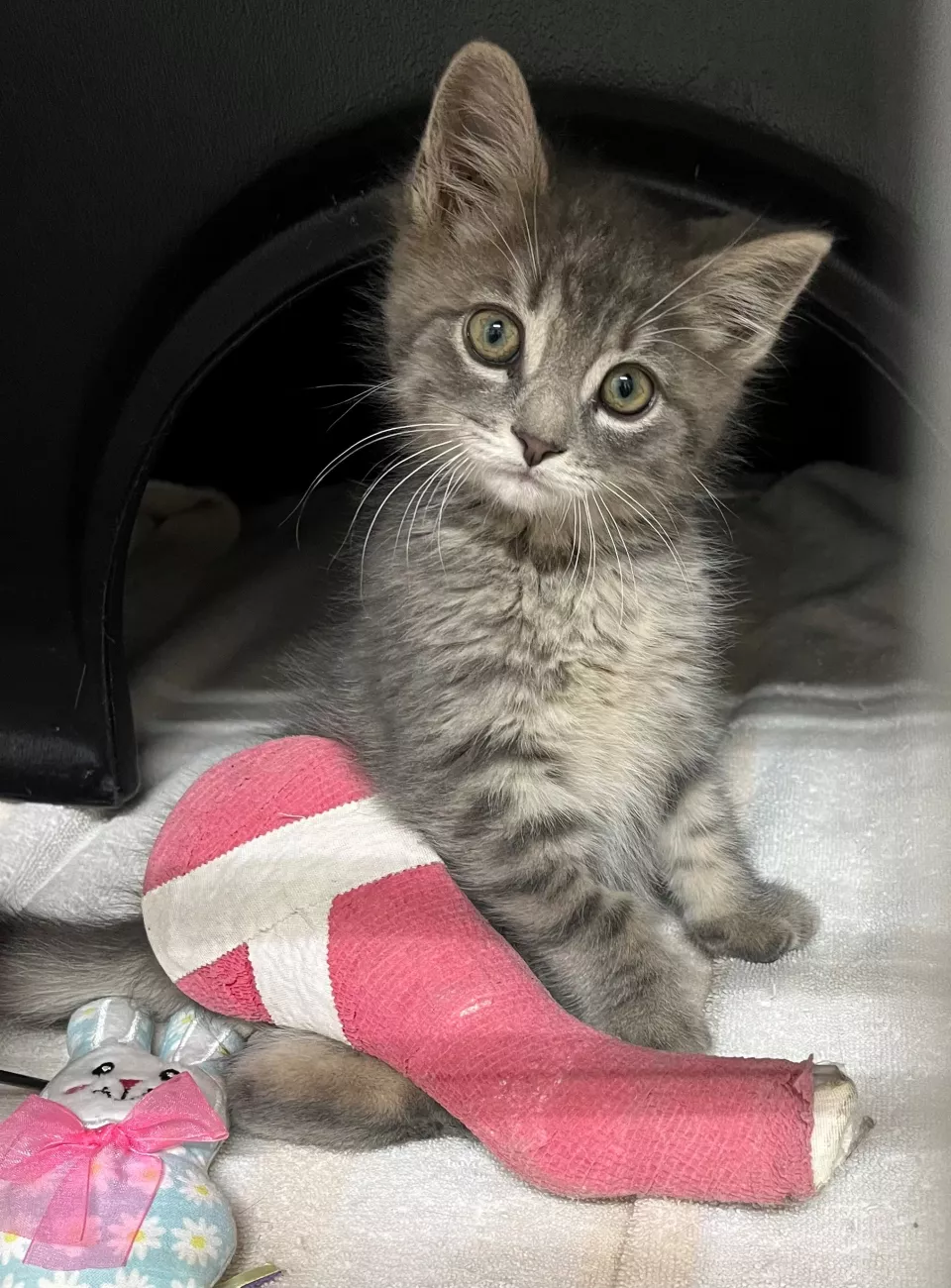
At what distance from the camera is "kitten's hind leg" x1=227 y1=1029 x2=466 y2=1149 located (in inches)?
52.1

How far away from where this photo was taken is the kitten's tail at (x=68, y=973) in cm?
151

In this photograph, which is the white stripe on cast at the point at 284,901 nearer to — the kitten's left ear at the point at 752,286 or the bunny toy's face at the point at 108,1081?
the bunny toy's face at the point at 108,1081

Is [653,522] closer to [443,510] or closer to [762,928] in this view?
[443,510]

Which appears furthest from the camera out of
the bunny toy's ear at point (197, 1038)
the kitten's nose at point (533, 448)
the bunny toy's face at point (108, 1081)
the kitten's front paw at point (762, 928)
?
the kitten's front paw at point (762, 928)

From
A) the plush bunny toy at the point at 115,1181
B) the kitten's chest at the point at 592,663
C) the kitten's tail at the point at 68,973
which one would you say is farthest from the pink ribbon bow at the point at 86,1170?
the kitten's chest at the point at 592,663

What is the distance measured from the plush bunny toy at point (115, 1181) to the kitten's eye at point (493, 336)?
0.85m

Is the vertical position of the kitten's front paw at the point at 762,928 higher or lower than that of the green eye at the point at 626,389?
lower

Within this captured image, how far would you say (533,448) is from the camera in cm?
135

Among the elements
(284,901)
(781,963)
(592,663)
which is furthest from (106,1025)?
(781,963)

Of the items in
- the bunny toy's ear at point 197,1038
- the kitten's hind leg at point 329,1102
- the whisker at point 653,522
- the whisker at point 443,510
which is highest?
the whisker at point 653,522

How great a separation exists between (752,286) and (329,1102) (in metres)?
1.03

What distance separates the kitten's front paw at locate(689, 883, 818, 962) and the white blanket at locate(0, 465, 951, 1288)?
2 centimetres

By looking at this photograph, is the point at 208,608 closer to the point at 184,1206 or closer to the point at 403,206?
the point at 403,206

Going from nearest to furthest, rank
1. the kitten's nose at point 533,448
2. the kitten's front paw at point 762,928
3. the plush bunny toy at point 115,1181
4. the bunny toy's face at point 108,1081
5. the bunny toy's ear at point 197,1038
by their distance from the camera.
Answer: the plush bunny toy at point 115,1181
the bunny toy's face at point 108,1081
the kitten's nose at point 533,448
the bunny toy's ear at point 197,1038
the kitten's front paw at point 762,928
